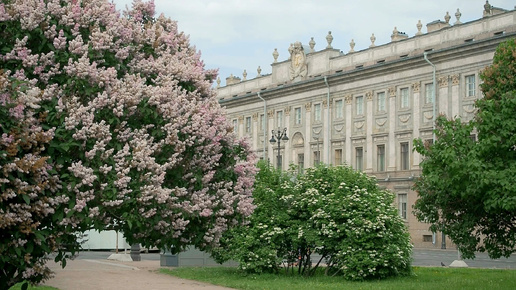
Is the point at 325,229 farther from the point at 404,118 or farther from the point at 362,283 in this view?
the point at 404,118

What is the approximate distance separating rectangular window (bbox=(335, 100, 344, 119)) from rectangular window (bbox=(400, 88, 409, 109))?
671 cm

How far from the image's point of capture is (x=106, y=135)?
32.5 ft

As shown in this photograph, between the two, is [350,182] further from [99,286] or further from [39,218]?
[39,218]

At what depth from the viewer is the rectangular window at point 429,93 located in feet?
194

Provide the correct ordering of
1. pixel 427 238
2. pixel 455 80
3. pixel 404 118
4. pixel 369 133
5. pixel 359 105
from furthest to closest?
pixel 359 105, pixel 369 133, pixel 404 118, pixel 427 238, pixel 455 80

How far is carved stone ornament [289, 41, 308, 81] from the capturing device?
236 feet

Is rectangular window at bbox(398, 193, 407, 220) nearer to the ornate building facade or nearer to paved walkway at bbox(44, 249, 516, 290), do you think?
the ornate building facade

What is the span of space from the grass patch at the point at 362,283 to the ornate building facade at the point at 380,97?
24401 mm

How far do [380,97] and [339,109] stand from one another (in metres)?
5.03

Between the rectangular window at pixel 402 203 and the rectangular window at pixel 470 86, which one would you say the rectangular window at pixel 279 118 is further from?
the rectangular window at pixel 470 86

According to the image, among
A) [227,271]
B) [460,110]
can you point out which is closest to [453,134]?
[227,271]

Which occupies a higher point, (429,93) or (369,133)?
(429,93)

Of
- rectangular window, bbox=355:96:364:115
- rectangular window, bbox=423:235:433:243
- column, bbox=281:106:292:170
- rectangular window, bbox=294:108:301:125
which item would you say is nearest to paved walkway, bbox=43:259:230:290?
rectangular window, bbox=423:235:433:243

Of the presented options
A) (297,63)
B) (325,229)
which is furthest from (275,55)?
(325,229)
